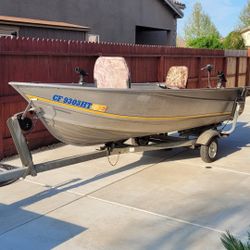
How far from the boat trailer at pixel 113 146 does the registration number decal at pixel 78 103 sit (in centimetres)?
37

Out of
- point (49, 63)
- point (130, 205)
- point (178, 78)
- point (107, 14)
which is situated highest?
point (107, 14)

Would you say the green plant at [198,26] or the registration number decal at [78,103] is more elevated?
the green plant at [198,26]

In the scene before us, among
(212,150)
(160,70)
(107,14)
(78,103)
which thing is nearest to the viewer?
(78,103)

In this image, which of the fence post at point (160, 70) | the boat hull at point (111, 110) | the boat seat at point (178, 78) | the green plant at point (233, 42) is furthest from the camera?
the green plant at point (233, 42)

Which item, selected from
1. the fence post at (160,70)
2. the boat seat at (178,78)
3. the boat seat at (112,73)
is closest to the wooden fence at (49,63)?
the fence post at (160,70)

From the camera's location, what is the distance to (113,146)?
6332mm

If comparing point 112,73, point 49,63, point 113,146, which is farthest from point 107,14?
point 113,146

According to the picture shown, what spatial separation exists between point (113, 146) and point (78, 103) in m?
1.17

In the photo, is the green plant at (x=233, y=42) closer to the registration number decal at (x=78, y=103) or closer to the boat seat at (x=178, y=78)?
the boat seat at (x=178, y=78)

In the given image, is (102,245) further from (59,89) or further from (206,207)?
(59,89)

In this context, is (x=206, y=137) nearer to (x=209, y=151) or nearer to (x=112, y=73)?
(x=209, y=151)

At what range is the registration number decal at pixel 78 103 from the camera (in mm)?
5238

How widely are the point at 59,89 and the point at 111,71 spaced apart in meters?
1.77

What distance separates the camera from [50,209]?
16.7 ft
